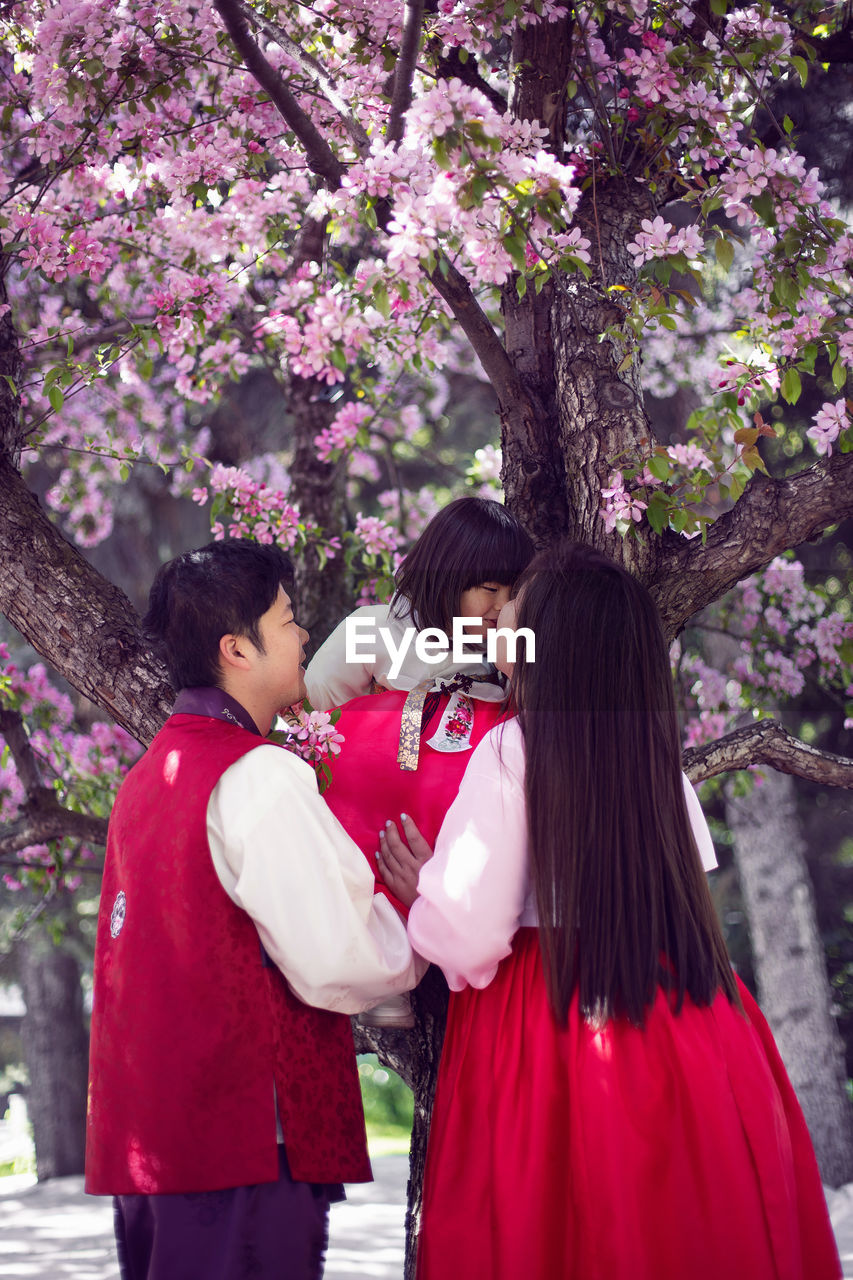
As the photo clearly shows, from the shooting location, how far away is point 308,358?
96.5 inches

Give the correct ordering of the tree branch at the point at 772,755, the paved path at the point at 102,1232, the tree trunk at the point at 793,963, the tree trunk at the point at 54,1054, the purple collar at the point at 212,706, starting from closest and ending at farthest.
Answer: the purple collar at the point at 212,706 < the tree branch at the point at 772,755 < the paved path at the point at 102,1232 < the tree trunk at the point at 793,963 < the tree trunk at the point at 54,1054

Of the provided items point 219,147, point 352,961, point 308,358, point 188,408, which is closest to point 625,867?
point 352,961

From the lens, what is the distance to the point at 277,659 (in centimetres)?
170

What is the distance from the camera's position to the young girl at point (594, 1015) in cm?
144

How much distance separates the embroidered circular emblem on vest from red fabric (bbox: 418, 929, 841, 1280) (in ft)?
1.84

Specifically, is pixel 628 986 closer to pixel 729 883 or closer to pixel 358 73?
pixel 358 73

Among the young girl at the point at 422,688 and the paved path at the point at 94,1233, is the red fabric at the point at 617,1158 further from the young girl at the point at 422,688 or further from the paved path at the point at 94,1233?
the paved path at the point at 94,1233

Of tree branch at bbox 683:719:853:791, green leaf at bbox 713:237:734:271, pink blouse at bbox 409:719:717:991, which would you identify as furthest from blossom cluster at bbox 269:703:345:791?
green leaf at bbox 713:237:734:271

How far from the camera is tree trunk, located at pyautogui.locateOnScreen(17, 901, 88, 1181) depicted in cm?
672

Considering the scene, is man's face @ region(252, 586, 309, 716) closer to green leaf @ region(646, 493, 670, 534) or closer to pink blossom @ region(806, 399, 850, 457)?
green leaf @ region(646, 493, 670, 534)

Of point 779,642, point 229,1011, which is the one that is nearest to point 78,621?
point 229,1011

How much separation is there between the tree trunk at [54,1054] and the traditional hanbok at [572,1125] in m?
5.75

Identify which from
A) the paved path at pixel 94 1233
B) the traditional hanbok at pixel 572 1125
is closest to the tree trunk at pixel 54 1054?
the paved path at pixel 94 1233

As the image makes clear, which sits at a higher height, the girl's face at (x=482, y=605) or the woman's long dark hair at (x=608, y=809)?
the girl's face at (x=482, y=605)
